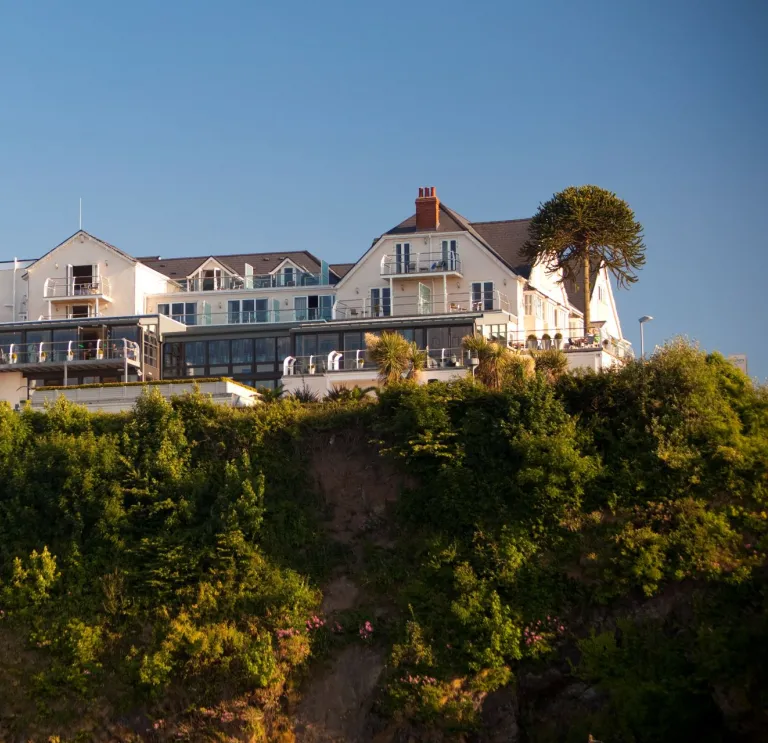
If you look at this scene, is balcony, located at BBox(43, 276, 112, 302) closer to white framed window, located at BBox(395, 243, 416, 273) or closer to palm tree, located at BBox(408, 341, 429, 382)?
white framed window, located at BBox(395, 243, 416, 273)

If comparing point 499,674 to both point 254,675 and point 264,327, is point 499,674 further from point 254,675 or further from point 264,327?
point 264,327

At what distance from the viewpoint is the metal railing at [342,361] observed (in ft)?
166

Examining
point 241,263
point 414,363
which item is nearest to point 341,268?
point 241,263

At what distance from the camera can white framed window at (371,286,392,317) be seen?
57906 mm

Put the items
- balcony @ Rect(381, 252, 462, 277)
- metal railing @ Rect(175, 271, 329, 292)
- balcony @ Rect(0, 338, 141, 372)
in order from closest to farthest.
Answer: balcony @ Rect(0, 338, 141, 372) → balcony @ Rect(381, 252, 462, 277) → metal railing @ Rect(175, 271, 329, 292)

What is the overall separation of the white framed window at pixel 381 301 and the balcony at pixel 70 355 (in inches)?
402

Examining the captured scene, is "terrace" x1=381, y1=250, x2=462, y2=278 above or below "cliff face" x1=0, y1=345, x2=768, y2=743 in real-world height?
above

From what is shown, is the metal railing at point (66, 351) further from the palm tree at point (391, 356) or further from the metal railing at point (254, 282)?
the palm tree at point (391, 356)

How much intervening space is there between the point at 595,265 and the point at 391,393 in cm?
1955

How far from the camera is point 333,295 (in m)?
60.7

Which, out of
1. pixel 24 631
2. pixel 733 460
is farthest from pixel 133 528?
pixel 733 460

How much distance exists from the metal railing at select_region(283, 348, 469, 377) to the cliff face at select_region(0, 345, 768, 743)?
11.0m

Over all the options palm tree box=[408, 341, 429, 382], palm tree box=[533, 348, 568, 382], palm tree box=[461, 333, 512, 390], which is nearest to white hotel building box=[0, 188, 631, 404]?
palm tree box=[461, 333, 512, 390]

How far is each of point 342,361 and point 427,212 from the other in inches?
428
